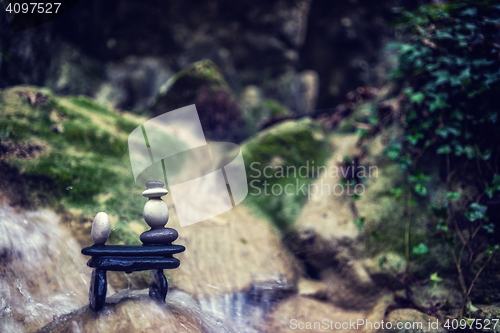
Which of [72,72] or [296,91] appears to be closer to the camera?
[72,72]

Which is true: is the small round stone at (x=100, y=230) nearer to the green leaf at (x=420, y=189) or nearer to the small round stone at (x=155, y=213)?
the small round stone at (x=155, y=213)

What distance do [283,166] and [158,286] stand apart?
2.56 m

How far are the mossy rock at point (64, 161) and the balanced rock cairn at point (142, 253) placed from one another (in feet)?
2.17

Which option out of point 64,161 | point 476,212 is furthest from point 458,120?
point 64,161

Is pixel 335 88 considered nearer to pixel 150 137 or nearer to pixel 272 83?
pixel 272 83

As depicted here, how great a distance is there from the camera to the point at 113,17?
571 centimetres

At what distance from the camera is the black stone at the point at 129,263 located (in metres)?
1.74

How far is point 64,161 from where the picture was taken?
3.00 m

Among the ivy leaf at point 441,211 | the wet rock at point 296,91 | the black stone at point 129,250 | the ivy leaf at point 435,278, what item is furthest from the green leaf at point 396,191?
the wet rock at point 296,91

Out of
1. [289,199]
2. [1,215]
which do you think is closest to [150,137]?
[1,215]

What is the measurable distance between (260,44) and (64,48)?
12.6 feet

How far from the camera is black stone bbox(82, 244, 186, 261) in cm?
174

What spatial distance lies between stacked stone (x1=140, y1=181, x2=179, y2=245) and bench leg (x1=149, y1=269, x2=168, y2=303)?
21cm

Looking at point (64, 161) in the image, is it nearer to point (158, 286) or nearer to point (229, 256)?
point (158, 286)
